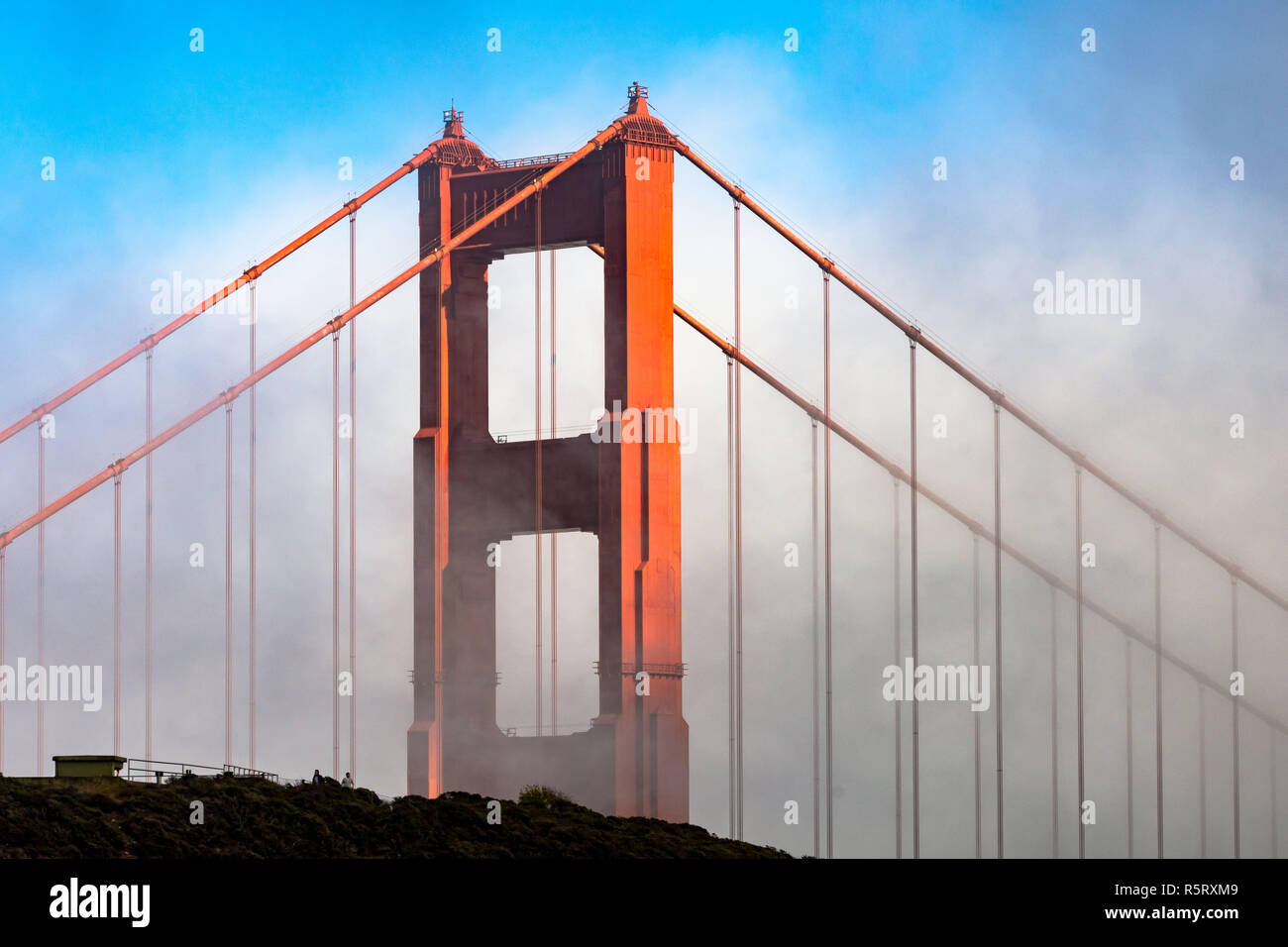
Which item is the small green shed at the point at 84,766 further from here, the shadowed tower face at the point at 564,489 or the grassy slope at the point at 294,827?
the shadowed tower face at the point at 564,489

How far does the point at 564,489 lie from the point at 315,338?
10089 mm

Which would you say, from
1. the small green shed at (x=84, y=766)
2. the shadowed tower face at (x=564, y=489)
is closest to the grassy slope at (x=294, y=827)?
the small green shed at (x=84, y=766)

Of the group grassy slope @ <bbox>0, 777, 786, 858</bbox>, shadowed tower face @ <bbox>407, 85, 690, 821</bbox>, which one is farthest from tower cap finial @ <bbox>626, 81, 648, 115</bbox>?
grassy slope @ <bbox>0, 777, 786, 858</bbox>

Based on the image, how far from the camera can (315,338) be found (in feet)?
235

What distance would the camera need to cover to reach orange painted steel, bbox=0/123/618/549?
62.3m

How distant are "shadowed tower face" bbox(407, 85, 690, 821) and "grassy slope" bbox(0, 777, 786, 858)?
24.7 feet

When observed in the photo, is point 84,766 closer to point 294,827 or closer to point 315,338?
point 294,827

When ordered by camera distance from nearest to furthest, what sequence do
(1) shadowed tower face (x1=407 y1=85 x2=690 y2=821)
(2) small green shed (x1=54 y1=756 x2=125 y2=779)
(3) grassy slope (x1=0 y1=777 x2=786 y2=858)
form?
(3) grassy slope (x1=0 y1=777 x2=786 y2=858), (2) small green shed (x1=54 y1=756 x2=125 y2=779), (1) shadowed tower face (x1=407 y1=85 x2=690 y2=821)

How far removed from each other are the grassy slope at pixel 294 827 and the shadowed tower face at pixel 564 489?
24.7 feet

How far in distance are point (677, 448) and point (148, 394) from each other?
18.1m

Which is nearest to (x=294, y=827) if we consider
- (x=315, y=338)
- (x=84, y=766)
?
(x=84, y=766)

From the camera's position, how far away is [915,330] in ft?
237

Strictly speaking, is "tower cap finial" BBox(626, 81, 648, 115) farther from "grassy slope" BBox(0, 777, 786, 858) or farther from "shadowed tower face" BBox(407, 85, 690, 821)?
"grassy slope" BBox(0, 777, 786, 858)
